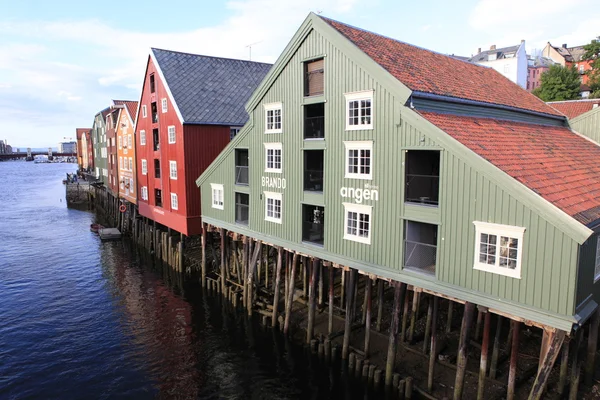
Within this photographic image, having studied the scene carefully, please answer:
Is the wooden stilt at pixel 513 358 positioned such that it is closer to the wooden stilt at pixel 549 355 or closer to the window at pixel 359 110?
the wooden stilt at pixel 549 355

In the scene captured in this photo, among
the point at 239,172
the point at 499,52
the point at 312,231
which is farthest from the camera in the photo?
the point at 499,52

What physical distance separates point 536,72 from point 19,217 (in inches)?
3692

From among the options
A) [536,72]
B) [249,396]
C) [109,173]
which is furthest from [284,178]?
[536,72]

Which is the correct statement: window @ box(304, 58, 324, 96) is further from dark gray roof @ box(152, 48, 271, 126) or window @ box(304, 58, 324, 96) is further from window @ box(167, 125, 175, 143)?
window @ box(167, 125, 175, 143)

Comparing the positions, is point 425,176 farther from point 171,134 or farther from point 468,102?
point 171,134

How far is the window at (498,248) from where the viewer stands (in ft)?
40.0

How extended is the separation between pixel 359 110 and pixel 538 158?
6.48 meters

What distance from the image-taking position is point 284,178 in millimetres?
20562

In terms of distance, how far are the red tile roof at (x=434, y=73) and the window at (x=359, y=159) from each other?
2743 mm

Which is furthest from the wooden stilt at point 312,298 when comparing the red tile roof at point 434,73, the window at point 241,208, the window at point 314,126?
the red tile roof at point 434,73

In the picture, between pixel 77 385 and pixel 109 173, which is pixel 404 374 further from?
pixel 109 173

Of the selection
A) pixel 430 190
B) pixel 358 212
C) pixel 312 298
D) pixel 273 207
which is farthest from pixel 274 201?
pixel 430 190

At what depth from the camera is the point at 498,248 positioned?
41.3 feet

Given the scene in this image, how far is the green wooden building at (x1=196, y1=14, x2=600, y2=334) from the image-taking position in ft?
39.3
